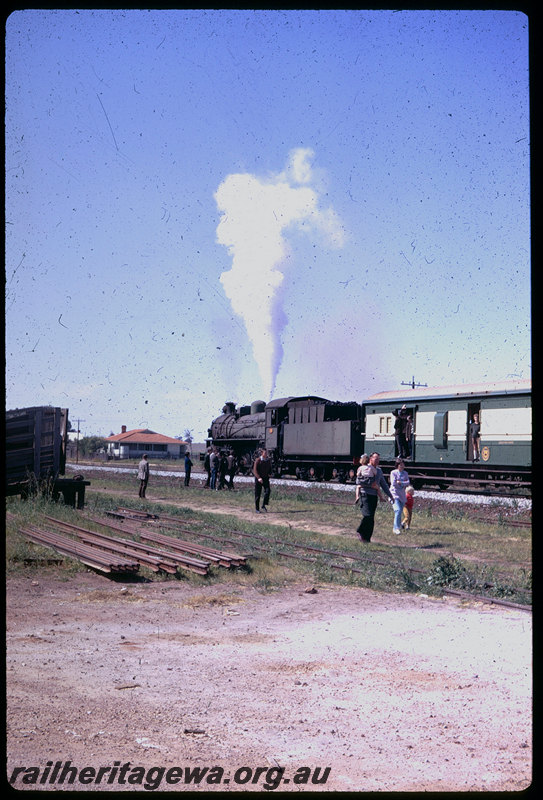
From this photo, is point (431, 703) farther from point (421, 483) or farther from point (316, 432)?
point (316, 432)

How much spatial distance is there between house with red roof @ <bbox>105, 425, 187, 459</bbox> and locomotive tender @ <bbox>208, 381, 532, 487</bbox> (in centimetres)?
6255

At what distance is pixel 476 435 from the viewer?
2239cm

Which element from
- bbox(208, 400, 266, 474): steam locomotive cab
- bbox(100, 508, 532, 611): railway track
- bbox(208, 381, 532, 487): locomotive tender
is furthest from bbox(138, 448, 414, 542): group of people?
bbox(208, 400, 266, 474): steam locomotive cab

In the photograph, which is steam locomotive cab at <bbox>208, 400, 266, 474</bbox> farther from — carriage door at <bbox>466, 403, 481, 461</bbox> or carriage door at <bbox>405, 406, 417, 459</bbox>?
carriage door at <bbox>466, 403, 481, 461</bbox>

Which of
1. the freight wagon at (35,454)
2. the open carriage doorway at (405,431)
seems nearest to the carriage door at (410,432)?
the open carriage doorway at (405,431)

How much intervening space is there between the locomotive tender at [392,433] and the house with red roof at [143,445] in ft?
205

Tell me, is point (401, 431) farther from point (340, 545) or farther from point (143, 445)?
point (143, 445)

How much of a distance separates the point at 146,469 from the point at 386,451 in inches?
349

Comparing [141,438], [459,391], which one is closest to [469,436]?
[459,391]

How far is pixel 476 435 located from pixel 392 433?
4.34 metres

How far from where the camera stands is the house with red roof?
98688 mm

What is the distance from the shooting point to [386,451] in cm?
Result: 2661

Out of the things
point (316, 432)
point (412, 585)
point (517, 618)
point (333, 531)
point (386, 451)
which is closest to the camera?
point (517, 618)
